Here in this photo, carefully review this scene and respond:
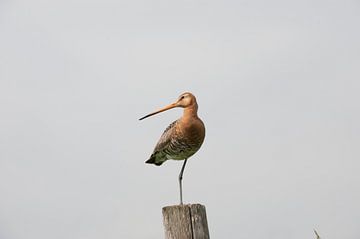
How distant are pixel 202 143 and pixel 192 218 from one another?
14.5 ft

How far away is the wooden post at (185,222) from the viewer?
594 cm

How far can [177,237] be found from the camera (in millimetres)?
5949

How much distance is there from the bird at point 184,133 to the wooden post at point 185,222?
Result: 3.85m

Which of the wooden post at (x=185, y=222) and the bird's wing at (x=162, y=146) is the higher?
the bird's wing at (x=162, y=146)

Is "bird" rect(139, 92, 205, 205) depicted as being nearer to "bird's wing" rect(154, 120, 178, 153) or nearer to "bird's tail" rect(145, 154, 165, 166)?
"bird's wing" rect(154, 120, 178, 153)

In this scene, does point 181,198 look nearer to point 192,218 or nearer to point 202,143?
point 202,143

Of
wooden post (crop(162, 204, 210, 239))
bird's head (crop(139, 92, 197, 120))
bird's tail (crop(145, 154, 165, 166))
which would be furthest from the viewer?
bird's tail (crop(145, 154, 165, 166))

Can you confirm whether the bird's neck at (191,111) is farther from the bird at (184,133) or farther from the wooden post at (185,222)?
the wooden post at (185,222)

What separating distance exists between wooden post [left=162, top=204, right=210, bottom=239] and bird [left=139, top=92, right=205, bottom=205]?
3.85 m

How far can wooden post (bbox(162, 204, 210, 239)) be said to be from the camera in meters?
5.94

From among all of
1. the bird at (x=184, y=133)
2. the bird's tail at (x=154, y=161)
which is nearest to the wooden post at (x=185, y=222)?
the bird at (x=184, y=133)

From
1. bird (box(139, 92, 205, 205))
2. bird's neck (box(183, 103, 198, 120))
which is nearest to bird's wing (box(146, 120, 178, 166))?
bird (box(139, 92, 205, 205))

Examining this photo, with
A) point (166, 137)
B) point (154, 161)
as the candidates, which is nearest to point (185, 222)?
point (166, 137)

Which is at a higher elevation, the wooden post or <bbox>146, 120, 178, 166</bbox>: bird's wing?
<bbox>146, 120, 178, 166</bbox>: bird's wing
